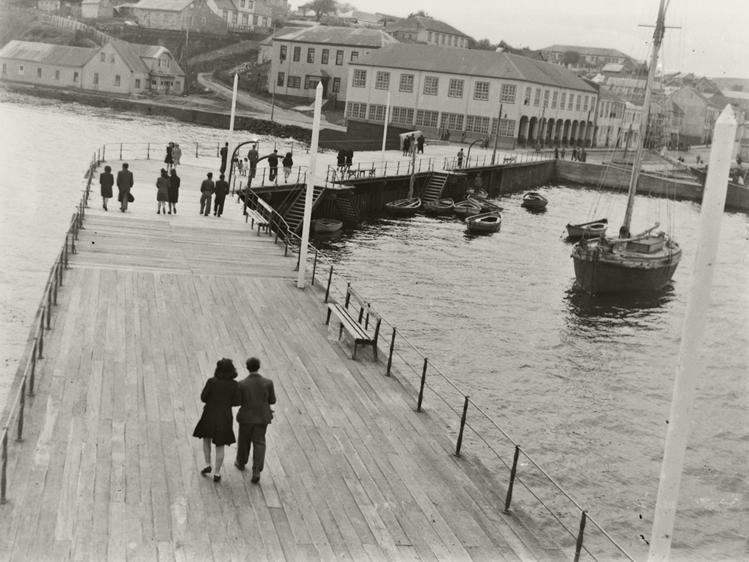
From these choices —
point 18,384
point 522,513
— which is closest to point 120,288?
point 18,384

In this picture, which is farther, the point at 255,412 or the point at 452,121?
the point at 452,121

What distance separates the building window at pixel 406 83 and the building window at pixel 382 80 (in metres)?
1.58

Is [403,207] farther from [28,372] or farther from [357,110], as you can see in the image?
[357,110]

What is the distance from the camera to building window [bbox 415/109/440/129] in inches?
3531

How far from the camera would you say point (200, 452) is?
1146 cm

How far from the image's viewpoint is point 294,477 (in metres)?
11.1

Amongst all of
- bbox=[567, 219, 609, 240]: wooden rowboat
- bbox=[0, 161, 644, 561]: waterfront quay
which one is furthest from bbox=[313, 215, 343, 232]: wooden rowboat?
bbox=[0, 161, 644, 561]: waterfront quay

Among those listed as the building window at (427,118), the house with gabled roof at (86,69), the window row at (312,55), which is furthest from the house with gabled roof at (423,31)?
the building window at (427,118)

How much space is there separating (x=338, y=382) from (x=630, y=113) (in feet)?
397

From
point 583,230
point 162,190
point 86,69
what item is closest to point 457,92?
point 583,230

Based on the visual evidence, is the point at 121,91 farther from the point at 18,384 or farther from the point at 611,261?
the point at 18,384

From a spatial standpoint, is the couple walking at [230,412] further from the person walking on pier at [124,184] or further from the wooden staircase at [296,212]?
the wooden staircase at [296,212]

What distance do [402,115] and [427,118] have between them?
9.29 feet

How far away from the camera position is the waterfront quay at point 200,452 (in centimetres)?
944
